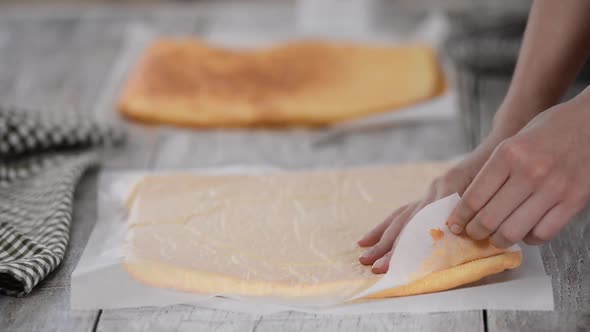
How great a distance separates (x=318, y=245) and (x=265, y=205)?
12cm

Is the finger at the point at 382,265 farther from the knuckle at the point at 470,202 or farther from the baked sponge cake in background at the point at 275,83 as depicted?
the baked sponge cake in background at the point at 275,83

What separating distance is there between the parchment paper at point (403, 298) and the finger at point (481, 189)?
0.09ft

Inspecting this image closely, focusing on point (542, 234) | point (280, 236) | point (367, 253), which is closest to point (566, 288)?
point (542, 234)

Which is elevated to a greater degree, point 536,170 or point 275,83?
point 536,170

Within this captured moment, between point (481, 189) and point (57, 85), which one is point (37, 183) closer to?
point (57, 85)

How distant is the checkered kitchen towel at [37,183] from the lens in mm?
917

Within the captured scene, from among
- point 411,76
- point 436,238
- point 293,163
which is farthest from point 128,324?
point 411,76

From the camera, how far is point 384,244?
89cm

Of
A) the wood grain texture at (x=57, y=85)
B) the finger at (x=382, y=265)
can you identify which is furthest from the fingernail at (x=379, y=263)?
the wood grain texture at (x=57, y=85)

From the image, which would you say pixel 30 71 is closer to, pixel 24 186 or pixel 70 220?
pixel 24 186

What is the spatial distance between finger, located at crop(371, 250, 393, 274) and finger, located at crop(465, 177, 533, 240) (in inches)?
3.8

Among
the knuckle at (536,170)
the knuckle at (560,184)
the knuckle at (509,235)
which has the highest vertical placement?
the knuckle at (536,170)

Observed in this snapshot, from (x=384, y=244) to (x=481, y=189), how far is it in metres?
0.14

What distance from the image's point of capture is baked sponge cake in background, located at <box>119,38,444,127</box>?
53.2 inches
